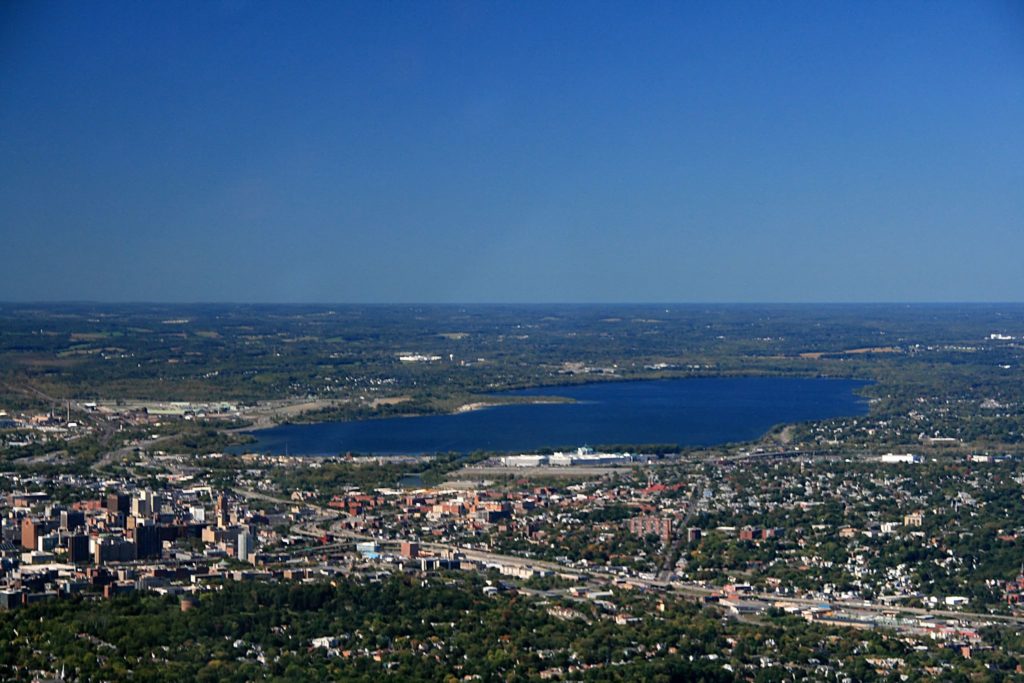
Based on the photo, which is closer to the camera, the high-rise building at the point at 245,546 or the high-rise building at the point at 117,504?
the high-rise building at the point at 245,546

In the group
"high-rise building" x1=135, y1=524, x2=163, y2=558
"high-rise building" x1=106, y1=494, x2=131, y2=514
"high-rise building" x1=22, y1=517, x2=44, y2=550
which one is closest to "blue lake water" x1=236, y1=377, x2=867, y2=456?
"high-rise building" x1=106, y1=494, x2=131, y2=514

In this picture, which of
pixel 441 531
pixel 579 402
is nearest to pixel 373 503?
pixel 441 531

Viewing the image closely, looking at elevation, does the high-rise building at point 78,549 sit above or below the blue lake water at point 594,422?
above

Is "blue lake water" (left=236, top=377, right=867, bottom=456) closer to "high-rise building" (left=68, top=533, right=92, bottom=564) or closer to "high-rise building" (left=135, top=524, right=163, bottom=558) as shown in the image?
"high-rise building" (left=135, top=524, right=163, bottom=558)

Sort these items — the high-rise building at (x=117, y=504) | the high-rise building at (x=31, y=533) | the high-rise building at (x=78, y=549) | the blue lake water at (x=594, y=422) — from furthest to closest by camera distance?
the blue lake water at (x=594, y=422), the high-rise building at (x=117, y=504), the high-rise building at (x=31, y=533), the high-rise building at (x=78, y=549)

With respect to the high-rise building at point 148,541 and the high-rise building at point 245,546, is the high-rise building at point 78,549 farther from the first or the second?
the high-rise building at point 245,546

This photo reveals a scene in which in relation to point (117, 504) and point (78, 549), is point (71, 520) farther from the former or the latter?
point (78, 549)

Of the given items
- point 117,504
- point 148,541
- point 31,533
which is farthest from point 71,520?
point 148,541

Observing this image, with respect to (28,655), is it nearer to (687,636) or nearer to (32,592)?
(32,592)

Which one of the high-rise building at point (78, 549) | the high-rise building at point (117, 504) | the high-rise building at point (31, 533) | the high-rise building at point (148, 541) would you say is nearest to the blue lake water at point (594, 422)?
the high-rise building at point (117, 504)
